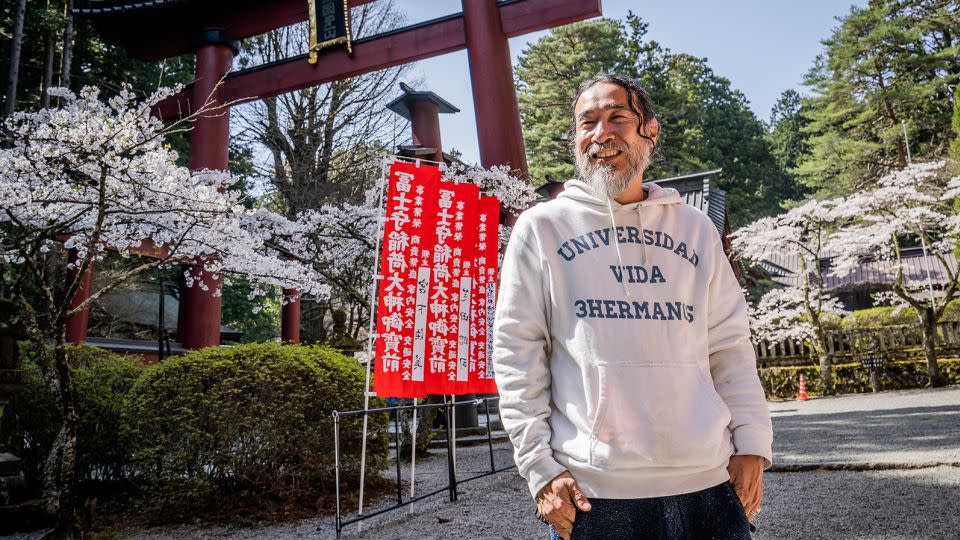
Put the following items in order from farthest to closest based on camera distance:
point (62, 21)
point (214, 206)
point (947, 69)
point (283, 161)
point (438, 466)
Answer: point (947, 69)
point (283, 161)
point (62, 21)
point (438, 466)
point (214, 206)

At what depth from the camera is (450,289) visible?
16.2ft

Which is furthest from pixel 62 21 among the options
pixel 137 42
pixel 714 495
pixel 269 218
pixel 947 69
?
pixel 947 69

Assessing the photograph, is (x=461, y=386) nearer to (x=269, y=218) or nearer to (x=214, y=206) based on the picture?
(x=214, y=206)

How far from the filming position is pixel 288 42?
1698 cm

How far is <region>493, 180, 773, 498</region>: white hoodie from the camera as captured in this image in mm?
1272

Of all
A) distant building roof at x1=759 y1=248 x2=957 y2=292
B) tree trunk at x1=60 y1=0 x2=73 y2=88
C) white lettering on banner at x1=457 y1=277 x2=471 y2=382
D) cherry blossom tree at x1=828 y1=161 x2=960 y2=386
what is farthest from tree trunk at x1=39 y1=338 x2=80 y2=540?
distant building roof at x1=759 y1=248 x2=957 y2=292

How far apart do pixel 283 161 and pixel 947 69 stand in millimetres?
21576

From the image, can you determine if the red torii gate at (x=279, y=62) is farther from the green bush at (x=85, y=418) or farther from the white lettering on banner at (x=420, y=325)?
the green bush at (x=85, y=418)

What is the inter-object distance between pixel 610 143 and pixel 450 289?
11.5 feet

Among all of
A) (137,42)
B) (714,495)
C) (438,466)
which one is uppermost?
(137,42)

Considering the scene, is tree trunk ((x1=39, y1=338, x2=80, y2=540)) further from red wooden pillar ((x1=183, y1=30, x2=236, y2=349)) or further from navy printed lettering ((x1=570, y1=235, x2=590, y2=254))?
red wooden pillar ((x1=183, y1=30, x2=236, y2=349))

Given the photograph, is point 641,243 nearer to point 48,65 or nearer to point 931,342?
point 48,65

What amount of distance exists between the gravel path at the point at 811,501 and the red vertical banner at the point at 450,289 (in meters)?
1.01

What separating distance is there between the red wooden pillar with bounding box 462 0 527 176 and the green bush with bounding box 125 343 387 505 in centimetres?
501
